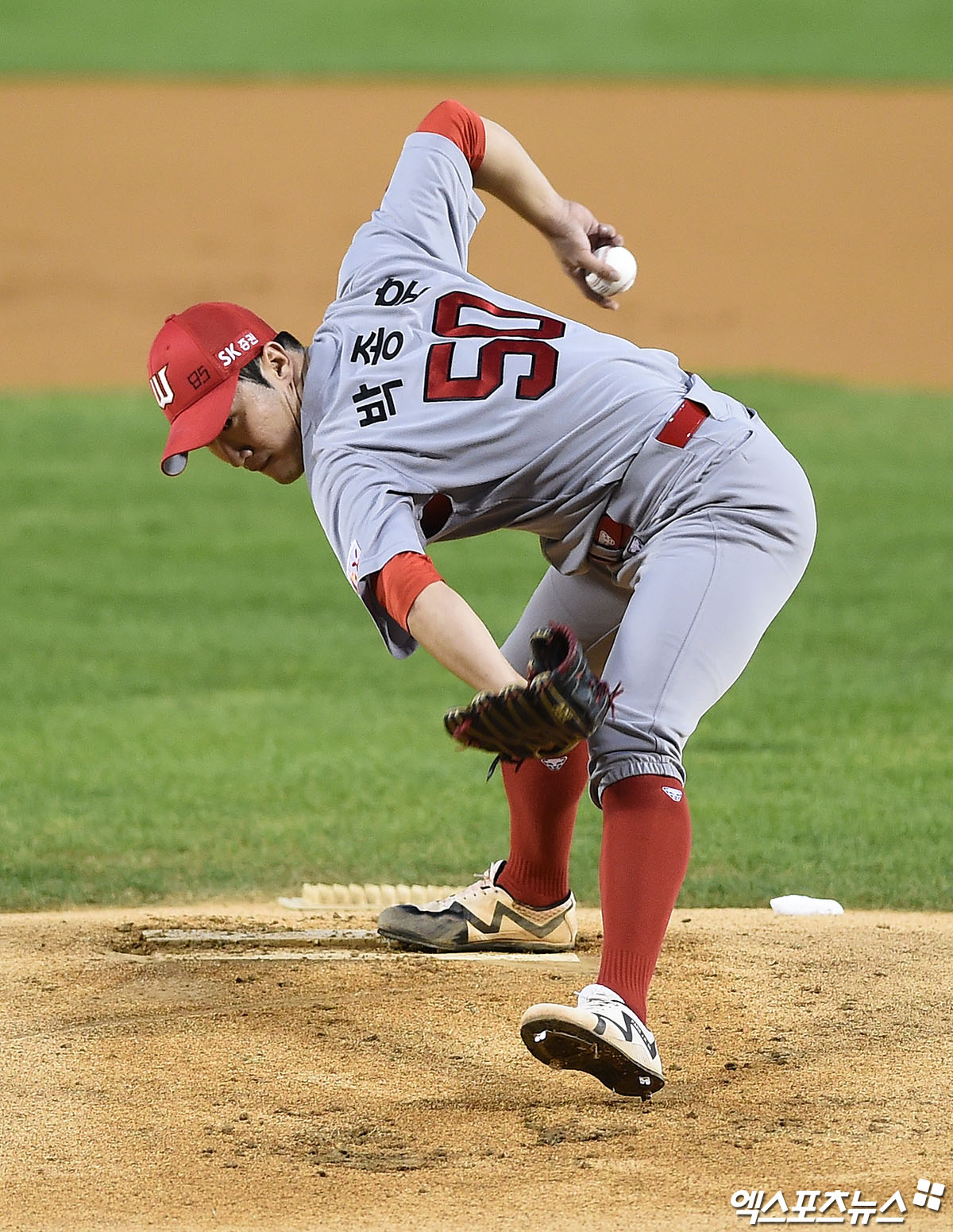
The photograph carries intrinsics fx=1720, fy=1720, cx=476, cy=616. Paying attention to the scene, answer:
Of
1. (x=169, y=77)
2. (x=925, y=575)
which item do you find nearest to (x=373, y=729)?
(x=925, y=575)

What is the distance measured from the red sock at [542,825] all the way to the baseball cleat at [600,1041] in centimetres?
105

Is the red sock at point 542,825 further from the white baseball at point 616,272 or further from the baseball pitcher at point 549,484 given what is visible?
the white baseball at point 616,272

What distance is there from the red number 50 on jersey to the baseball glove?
25.3 inches

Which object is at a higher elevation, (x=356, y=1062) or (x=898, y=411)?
(x=898, y=411)

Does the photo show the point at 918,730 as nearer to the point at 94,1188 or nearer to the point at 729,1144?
the point at 729,1144

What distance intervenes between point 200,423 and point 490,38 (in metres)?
25.9

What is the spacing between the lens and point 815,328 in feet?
58.9

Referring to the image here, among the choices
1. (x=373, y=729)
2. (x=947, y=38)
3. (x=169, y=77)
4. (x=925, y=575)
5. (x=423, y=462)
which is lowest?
(x=373, y=729)

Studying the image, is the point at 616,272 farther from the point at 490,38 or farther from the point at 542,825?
the point at 490,38

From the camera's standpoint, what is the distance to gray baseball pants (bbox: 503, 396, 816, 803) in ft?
11.2

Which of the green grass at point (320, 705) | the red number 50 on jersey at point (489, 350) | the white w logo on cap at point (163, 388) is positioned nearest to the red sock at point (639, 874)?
the red number 50 on jersey at point (489, 350)

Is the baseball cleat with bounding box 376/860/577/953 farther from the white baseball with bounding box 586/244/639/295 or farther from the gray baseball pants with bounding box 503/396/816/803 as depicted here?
the white baseball with bounding box 586/244/639/295

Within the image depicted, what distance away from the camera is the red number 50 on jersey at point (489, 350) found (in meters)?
3.48

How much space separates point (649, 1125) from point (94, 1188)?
107 cm
